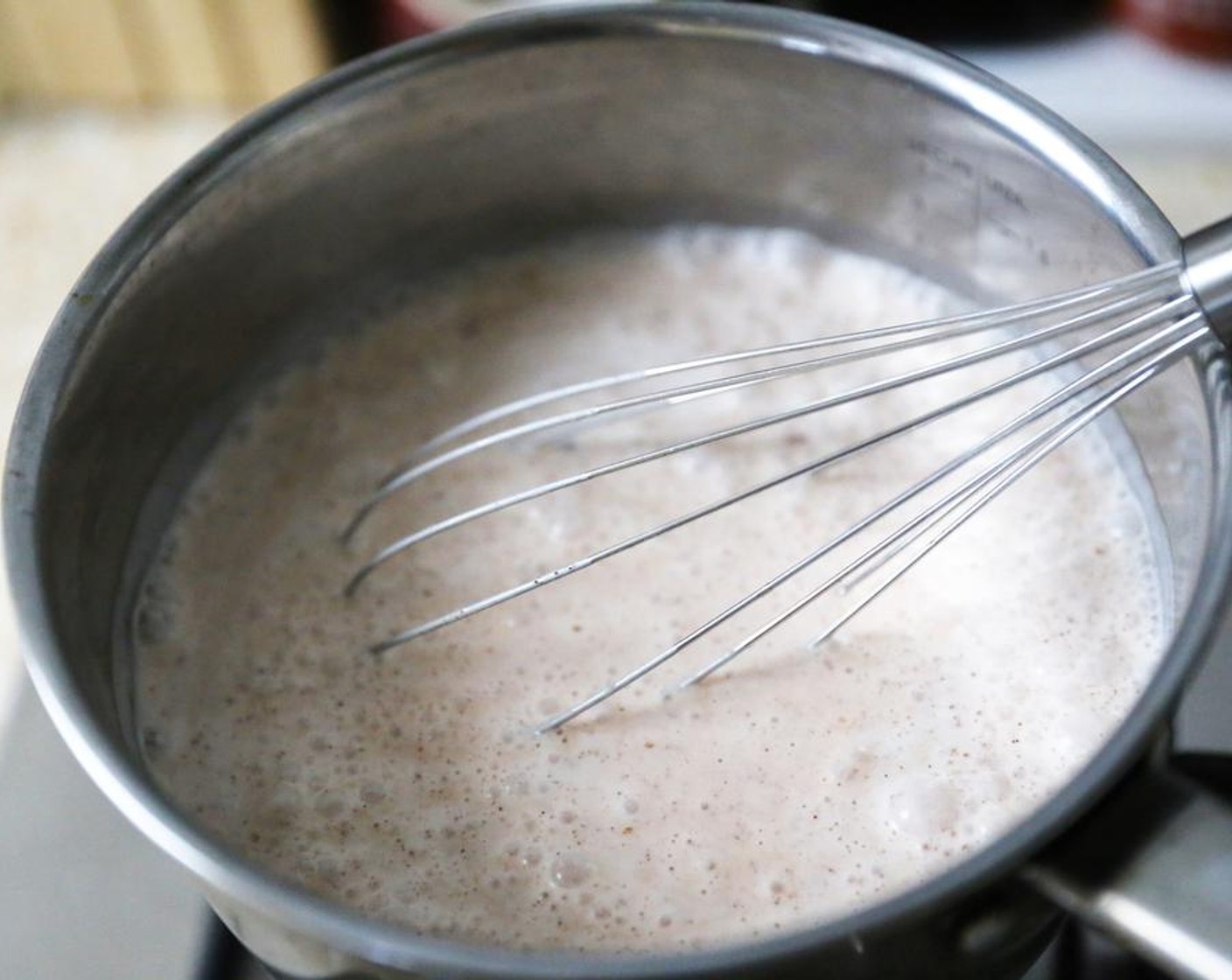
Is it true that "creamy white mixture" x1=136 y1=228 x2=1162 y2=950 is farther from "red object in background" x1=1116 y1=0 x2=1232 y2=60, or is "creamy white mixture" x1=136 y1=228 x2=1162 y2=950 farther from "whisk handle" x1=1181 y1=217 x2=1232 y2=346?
"red object in background" x1=1116 y1=0 x2=1232 y2=60

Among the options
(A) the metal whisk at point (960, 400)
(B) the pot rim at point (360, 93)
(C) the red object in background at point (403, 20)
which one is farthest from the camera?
(C) the red object in background at point (403, 20)

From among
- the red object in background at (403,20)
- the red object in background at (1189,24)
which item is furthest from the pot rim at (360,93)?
the red object in background at (1189,24)

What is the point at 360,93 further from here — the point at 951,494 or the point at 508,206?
the point at 951,494

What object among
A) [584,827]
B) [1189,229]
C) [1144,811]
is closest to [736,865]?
[584,827]

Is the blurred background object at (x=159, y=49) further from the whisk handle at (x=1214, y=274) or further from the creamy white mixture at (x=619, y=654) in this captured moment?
the whisk handle at (x=1214, y=274)

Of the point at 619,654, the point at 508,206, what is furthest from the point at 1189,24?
the point at 619,654

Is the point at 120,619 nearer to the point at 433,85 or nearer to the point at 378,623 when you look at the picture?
the point at 378,623

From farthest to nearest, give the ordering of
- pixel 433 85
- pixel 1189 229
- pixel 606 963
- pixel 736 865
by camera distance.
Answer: pixel 1189 229
pixel 433 85
pixel 736 865
pixel 606 963

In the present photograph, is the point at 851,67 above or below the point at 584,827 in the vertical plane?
above
